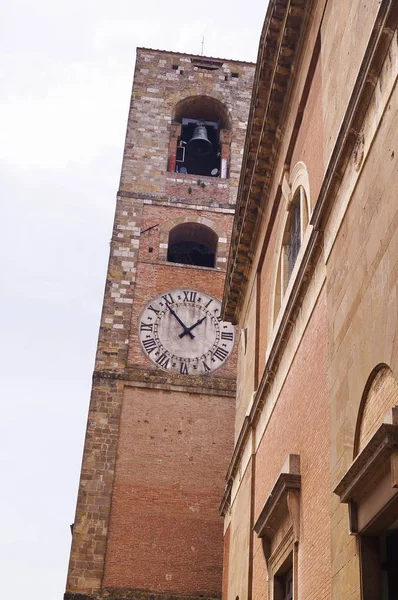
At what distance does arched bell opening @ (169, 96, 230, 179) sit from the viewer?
2661 cm

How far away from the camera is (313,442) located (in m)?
8.67

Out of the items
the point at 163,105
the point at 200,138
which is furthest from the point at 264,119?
the point at 163,105

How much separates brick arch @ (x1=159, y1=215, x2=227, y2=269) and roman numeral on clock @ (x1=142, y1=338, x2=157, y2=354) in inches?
99.2

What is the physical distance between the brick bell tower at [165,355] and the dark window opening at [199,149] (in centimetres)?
4

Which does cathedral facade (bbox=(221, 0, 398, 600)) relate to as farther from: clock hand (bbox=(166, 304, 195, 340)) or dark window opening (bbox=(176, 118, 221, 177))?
dark window opening (bbox=(176, 118, 221, 177))

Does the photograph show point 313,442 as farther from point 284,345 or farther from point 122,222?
point 122,222

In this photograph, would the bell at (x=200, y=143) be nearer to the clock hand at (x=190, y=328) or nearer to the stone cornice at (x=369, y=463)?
the clock hand at (x=190, y=328)

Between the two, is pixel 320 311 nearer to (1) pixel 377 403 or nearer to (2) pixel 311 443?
(2) pixel 311 443

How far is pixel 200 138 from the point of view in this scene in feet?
86.2

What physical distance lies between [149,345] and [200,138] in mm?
→ 6706

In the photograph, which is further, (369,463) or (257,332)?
(257,332)

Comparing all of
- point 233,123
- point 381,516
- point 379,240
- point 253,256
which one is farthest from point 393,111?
point 233,123

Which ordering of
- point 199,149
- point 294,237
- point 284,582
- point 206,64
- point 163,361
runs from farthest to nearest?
point 206,64, point 199,149, point 163,361, point 294,237, point 284,582

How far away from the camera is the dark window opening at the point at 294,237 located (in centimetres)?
1114
